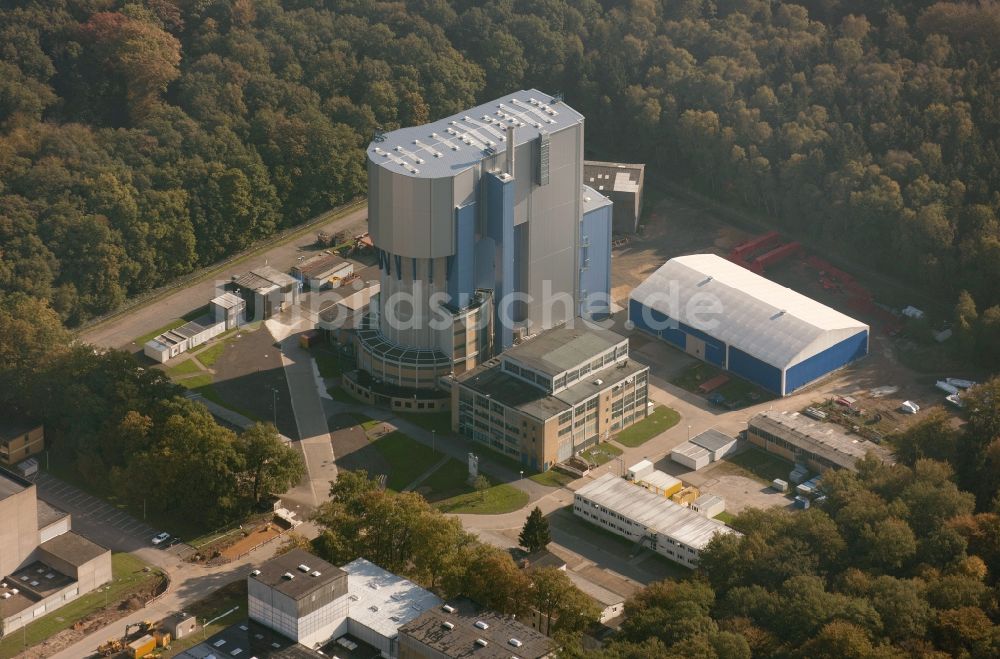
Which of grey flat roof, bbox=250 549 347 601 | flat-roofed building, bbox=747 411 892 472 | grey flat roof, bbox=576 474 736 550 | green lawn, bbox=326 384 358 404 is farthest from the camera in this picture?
green lawn, bbox=326 384 358 404

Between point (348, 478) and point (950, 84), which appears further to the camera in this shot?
point (950, 84)

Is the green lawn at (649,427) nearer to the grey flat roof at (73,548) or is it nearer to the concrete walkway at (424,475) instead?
the concrete walkway at (424,475)

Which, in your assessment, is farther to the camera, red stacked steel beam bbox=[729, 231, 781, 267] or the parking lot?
red stacked steel beam bbox=[729, 231, 781, 267]

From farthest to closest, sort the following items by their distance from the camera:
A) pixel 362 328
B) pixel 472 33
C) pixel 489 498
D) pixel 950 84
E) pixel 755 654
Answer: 1. pixel 472 33
2. pixel 950 84
3. pixel 362 328
4. pixel 489 498
5. pixel 755 654

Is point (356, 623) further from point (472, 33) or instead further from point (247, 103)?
point (472, 33)

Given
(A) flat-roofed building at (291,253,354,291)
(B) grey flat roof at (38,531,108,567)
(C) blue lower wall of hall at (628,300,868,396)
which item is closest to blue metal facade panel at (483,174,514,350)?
(C) blue lower wall of hall at (628,300,868,396)

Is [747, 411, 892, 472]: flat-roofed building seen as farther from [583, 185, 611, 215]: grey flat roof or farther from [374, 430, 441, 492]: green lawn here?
[374, 430, 441, 492]: green lawn

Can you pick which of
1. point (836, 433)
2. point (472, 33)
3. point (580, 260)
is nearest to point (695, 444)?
point (836, 433)

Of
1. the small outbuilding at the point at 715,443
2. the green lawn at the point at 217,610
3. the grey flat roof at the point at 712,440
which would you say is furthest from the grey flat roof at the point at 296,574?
the grey flat roof at the point at 712,440
